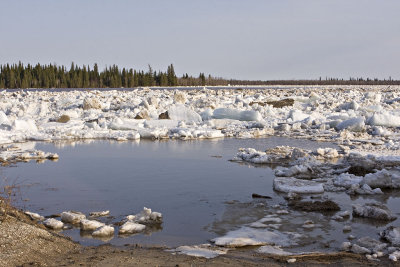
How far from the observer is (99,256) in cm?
414

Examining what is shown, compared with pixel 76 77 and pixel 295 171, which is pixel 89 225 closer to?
pixel 295 171

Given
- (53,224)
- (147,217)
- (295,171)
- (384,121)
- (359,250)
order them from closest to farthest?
(359,250) < (53,224) < (147,217) < (295,171) < (384,121)

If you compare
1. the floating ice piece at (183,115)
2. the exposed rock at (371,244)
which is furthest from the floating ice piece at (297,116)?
the exposed rock at (371,244)

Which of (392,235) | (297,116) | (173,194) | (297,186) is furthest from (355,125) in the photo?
(392,235)

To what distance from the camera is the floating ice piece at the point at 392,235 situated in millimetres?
4714

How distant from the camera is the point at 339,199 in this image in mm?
6738

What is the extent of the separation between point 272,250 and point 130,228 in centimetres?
173

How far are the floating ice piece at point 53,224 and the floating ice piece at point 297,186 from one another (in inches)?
142

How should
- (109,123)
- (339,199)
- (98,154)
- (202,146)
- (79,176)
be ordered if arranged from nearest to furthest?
(339,199), (79,176), (98,154), (202,146), (109,123)

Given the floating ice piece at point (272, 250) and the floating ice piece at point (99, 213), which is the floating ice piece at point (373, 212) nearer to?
the floating ice piece at point (272, 250)

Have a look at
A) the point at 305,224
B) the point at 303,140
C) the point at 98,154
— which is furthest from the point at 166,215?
the point at 303,140

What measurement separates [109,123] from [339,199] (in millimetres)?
11715

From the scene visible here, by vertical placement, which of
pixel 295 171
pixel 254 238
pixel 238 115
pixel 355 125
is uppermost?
pixel 238 115

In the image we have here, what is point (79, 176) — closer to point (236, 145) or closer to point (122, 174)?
point (122, 174)
